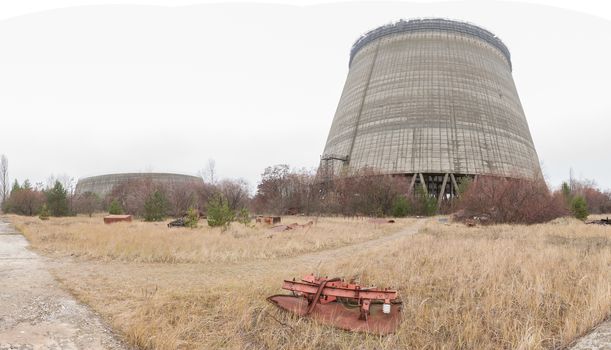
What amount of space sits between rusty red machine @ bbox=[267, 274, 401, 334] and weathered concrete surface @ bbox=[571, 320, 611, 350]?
70.0 inches

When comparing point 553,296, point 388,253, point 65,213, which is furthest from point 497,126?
point 65,213

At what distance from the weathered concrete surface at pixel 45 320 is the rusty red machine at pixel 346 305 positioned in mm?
2147

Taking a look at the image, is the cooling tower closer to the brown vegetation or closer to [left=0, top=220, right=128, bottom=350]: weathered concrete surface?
the brown vegetation

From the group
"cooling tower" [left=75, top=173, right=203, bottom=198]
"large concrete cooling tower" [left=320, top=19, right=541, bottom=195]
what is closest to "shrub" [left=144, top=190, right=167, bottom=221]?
"large concrete cooling tower" [left=320, top=19, right=541, bottom=195]

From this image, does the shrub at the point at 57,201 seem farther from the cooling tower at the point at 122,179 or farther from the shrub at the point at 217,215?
the shrub at the point at 217,215

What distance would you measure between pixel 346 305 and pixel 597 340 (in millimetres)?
2644

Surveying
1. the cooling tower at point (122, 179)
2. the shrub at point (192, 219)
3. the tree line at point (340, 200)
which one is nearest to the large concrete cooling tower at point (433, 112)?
the tree line at point (340, 200)

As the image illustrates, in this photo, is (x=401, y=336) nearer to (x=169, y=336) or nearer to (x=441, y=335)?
(x=441, y=335)

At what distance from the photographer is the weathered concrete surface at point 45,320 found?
3934mm

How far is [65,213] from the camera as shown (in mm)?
36000

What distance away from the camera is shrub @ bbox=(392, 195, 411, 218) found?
31.6 metres

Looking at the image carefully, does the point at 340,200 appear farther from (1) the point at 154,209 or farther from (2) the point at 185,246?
(2) the point at 185,246

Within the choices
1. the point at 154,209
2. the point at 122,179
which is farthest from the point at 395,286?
the point at 122,179

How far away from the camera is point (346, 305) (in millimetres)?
4750
